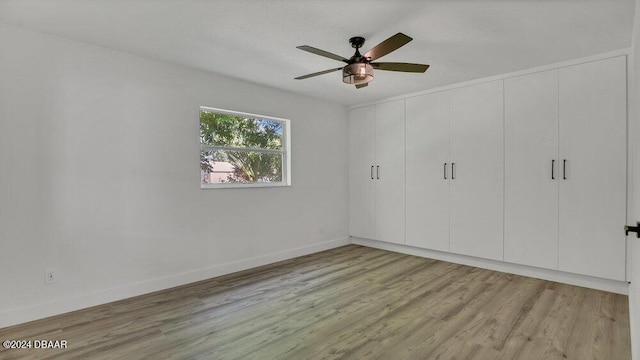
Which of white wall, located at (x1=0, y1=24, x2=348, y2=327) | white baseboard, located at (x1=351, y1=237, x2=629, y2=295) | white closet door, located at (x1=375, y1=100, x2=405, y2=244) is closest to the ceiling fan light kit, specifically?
white wall, located at (x1=0, y1=24, x2=348, y2=327)

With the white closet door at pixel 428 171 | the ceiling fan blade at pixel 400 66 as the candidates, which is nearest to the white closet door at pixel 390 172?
the white closet door at pixel 428 171

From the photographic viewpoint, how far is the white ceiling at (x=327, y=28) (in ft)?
7.40

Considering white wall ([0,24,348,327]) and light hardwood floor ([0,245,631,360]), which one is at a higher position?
white wall ([0,24,348,327])

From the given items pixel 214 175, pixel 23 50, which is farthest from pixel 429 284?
pixel 23 50

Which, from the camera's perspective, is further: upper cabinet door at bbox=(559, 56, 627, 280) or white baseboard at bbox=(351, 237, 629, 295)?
white baseboard at bbox=(351, 237, 629, 295)

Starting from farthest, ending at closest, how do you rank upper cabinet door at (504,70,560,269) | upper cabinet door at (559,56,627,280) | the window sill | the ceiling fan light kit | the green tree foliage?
1. the green tree foliage
2. the window sill
3. upper cabinet door at (504,70,560,269)
4. upper cabinet door at (559,56,627,280)
5. the ceiling fan light kit

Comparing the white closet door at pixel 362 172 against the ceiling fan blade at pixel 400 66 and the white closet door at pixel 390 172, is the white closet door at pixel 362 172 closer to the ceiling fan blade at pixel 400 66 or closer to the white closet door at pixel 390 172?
the white closet door at pixel 390 172

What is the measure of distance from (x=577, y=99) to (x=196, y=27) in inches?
151

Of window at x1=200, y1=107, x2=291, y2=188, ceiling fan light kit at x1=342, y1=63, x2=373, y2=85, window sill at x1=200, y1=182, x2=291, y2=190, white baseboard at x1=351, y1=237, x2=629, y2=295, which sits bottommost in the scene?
Result: white baseboard at x1=351, y1=237, x2=629, y2=295

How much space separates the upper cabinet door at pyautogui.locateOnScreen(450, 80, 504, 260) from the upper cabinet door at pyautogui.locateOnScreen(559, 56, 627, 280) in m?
0.63

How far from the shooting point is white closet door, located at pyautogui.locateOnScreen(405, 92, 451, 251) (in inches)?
171

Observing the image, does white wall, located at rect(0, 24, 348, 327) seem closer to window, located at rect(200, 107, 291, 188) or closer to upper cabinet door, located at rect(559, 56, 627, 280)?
window, located at rect(200, 107, 291, 188)

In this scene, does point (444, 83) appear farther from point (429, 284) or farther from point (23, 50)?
point (23, 50)

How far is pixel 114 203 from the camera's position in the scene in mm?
3027
